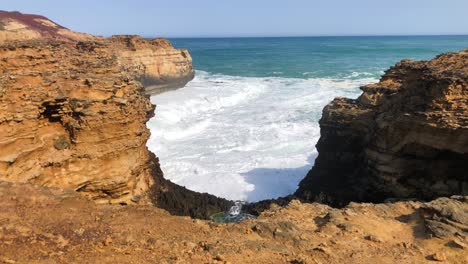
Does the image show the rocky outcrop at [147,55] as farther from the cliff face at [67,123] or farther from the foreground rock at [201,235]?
A: the foreground rock at [201,235]

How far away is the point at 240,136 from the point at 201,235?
57.3 ft

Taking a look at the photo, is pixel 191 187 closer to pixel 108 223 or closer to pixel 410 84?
pixel 410 84

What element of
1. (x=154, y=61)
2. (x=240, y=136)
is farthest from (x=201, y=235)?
(x=154, y=61)

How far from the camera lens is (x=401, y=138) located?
36.8 feet

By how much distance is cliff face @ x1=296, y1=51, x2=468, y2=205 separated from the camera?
10211 mm

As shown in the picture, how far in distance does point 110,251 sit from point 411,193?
870 cm

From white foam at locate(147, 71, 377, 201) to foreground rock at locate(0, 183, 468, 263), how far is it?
9.15 m

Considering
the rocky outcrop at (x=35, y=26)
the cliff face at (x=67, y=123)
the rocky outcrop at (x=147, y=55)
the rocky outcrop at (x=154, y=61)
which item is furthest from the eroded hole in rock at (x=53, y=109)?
the rocky outcrop at (x=35, y=26)

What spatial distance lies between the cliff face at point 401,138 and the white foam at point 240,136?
3421 mm

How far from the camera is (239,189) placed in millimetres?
16891

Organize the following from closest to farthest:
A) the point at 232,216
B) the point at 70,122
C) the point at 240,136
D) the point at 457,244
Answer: the point at 457,244
the point at 70,122
the point at 232,216
the point at 240,136

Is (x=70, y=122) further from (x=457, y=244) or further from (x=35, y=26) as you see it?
(x=35, y=26)

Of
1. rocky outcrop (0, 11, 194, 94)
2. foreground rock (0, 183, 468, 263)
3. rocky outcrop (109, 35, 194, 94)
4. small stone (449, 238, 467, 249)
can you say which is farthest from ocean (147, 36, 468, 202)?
small stone (449, 238, 467, 249)

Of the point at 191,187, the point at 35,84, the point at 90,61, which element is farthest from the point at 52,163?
the point at 191,187
